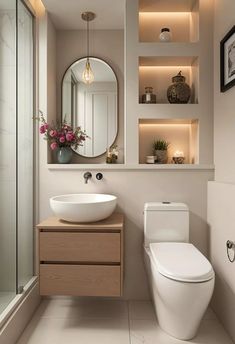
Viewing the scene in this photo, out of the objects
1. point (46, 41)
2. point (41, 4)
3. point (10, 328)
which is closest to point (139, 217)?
point (10, 328)

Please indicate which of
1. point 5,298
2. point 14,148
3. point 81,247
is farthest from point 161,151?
point 5,298

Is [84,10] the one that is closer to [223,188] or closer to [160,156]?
[160,156]

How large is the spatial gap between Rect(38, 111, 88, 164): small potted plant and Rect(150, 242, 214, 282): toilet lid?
1032mm

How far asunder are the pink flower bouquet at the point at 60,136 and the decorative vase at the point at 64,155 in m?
0.04

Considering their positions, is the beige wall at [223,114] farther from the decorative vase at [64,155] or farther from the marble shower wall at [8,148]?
the marble shower wall at [8,148]

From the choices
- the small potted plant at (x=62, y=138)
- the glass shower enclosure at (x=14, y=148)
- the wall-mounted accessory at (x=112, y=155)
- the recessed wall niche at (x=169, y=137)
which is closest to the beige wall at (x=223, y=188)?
the recessed wall niche at (x=169, y=137)

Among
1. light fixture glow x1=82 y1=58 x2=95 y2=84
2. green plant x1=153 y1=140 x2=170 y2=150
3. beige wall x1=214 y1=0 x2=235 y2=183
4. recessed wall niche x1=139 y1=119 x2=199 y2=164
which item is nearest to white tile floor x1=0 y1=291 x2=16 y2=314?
recessed wall niche x1=139 y1=119 x2=199 y2=164

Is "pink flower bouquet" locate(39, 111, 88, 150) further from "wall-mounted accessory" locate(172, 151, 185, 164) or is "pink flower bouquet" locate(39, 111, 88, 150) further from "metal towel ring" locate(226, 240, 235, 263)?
"metal towel ring" locate(226, 240, 235, 263)

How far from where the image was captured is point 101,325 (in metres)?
1.88

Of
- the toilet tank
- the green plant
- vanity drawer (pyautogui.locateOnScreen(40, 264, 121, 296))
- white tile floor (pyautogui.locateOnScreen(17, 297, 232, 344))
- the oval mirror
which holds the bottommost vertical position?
white tile floor (pyautogui.locateOnScreen(17, 297, 232, 344))

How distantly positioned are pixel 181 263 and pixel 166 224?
1.54 feet

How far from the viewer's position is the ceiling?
2170 mm

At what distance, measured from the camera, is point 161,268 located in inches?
62.6

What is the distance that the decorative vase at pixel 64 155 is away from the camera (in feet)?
7.50
